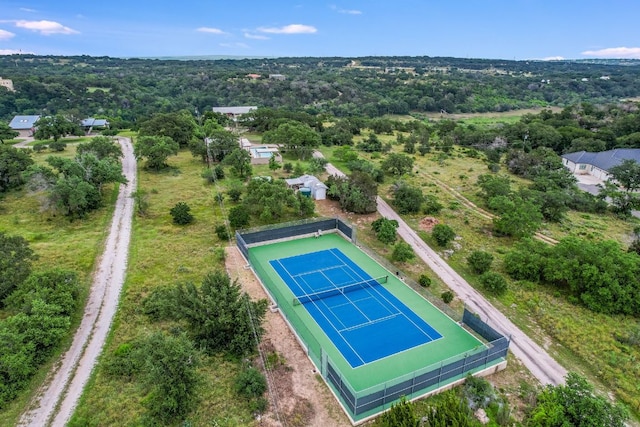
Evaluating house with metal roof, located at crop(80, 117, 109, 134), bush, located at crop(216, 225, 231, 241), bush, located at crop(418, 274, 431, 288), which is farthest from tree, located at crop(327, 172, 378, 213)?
house with metal roof, located at crop(80, 117, 109, 134)

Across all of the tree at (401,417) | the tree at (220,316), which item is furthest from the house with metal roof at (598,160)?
the tree at (220,316)

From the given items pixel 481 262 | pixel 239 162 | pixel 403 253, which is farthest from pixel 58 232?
pixel 481 262

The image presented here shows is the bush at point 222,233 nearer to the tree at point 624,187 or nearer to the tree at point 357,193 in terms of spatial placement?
the tree at point 357,193

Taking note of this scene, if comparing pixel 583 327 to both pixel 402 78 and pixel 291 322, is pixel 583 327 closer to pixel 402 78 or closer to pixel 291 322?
pixel 291 322

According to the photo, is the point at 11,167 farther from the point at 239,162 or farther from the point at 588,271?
the point at 588,271

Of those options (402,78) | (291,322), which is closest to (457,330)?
(291,322)
